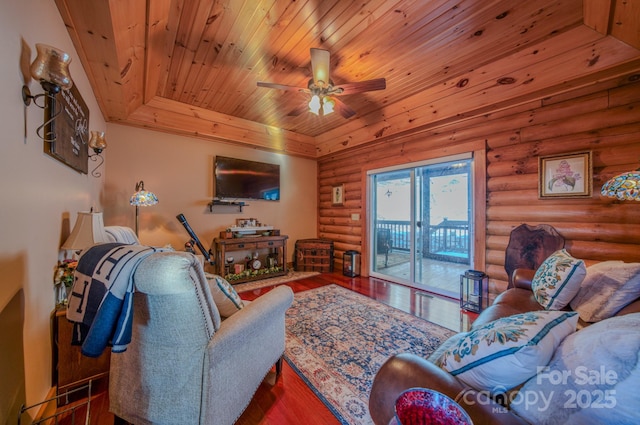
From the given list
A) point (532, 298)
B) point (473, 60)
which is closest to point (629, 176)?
point (532, 298)

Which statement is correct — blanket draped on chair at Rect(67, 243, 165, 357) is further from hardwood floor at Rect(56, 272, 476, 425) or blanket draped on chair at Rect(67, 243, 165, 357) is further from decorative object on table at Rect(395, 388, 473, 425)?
decorative object on table at Rect(395, 388, 473, 425)

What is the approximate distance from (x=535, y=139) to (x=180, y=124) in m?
4.75

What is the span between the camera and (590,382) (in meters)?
0.64

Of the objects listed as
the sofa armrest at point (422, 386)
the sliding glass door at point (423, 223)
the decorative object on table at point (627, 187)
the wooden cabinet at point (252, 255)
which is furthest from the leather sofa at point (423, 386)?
the wooden cabinet at point (252, 255)

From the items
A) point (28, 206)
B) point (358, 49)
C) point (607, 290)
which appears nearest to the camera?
point (28, 206)

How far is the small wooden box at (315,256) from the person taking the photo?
4797 millimetres

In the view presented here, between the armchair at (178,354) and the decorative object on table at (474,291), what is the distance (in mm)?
2749

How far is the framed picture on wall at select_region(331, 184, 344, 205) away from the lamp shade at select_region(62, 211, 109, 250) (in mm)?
3944

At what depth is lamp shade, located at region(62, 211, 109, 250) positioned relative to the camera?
62.6 inches

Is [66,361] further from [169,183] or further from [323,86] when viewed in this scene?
[323,86]

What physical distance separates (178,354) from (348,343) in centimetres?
156

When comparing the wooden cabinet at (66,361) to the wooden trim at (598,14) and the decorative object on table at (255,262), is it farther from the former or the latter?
the wooden trim at (598,14)

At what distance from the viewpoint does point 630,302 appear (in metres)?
1.34

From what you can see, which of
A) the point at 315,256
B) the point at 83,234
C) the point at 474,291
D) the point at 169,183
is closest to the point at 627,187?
the point at 474,291
